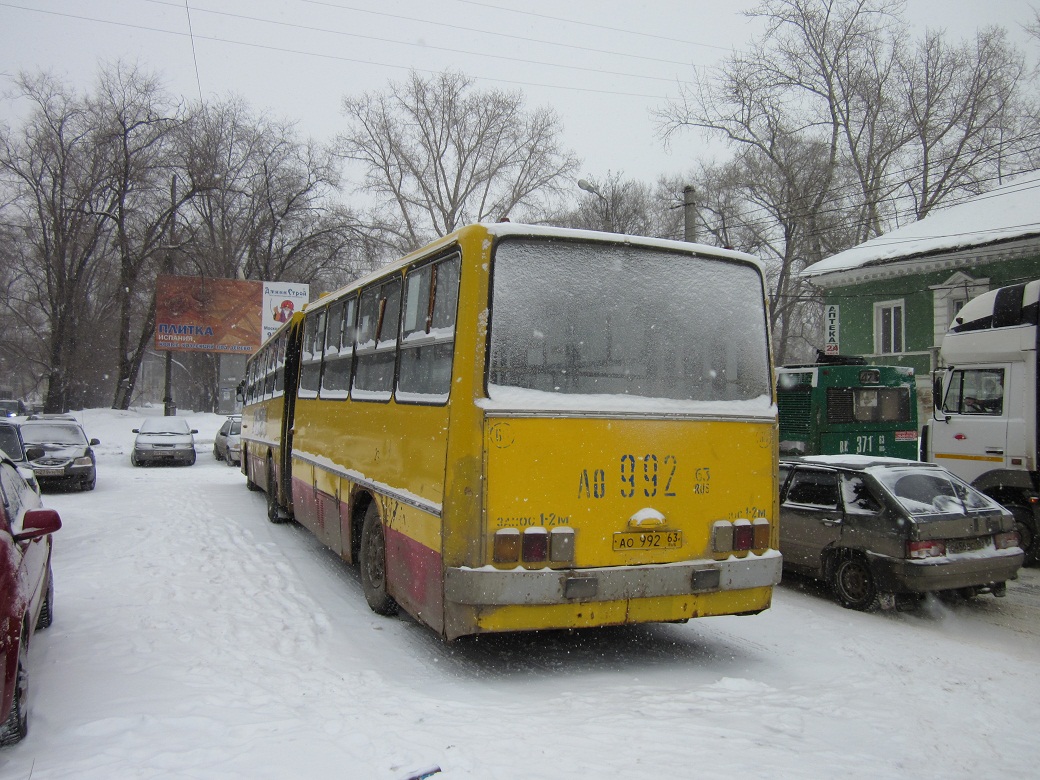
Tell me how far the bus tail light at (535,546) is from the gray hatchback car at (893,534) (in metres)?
4.12

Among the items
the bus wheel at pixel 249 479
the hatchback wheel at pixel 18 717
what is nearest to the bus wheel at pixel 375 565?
the hatchback wheel at pixel 18 717

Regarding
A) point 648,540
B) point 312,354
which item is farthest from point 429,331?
point 312,354

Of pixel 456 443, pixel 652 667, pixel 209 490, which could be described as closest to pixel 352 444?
pixel 456 443

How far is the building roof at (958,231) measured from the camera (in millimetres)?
22606

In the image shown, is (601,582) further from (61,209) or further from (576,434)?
(61,209)

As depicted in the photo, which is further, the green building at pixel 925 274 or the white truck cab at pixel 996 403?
the green building at pixel 925 274

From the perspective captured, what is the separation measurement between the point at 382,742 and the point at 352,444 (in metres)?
3.88

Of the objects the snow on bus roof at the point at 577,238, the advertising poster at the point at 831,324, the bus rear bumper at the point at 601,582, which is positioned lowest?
the bus rear bumper at the point at 601,582

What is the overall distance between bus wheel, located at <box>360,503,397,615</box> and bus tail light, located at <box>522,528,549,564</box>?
197 centimetres

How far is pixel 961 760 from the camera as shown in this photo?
4.34 metres

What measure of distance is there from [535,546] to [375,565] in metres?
2.47

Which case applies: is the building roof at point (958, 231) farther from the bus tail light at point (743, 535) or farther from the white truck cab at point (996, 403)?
the bus tail light at point (743, 535)

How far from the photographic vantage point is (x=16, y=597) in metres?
4.03

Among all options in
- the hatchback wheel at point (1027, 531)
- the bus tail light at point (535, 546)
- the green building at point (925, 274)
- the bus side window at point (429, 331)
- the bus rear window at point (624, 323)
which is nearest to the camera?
the bus tail light at point (535, 546)
